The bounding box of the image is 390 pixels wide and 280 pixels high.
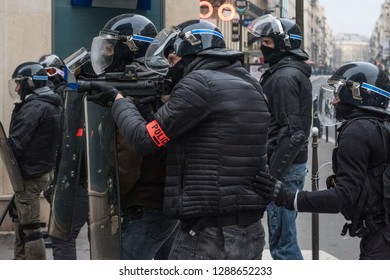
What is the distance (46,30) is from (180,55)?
17.8 ft

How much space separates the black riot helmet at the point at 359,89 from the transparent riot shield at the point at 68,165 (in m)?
1.37

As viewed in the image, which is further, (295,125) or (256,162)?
(295,125)

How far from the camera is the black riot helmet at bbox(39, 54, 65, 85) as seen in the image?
814cm

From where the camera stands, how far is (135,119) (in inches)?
144

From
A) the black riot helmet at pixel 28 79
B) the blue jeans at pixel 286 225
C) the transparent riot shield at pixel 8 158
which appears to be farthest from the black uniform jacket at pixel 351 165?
the black riot helmet at pixel 28 79

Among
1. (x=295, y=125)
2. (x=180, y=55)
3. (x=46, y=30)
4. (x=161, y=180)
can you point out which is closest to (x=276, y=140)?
(x=295, y=125)

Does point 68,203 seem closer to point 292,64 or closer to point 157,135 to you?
point 157,135

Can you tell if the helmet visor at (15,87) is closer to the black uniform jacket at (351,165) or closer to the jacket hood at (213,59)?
the jacket hood at (213,59)

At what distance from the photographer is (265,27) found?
20.4 ft

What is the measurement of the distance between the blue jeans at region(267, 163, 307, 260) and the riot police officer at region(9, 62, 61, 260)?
6.11 feet

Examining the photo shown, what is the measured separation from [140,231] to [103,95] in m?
0.85

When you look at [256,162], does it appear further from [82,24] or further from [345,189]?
[82,24]

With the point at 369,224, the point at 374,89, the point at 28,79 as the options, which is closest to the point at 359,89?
the point at 374,89

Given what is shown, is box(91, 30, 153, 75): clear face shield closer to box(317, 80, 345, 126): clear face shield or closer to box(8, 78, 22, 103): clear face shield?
box(317, 80, 345, 126): clear face shield
